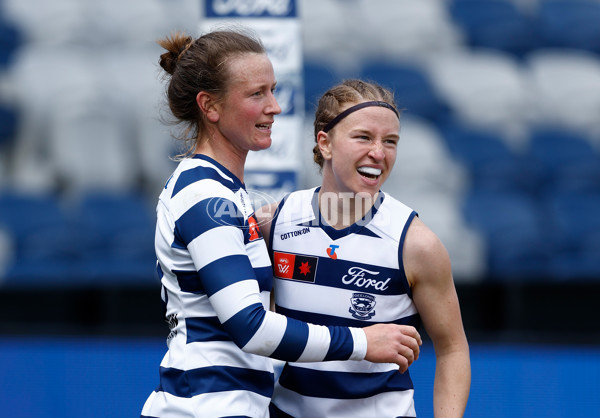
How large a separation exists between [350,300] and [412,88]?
12.4 ft

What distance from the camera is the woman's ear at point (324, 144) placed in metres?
1.90

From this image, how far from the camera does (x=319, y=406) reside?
1821 millimetres

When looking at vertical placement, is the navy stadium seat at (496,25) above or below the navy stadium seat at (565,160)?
above

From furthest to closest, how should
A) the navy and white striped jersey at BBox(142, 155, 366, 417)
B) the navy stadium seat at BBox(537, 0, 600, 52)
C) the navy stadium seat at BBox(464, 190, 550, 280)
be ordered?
the navy stadium seat at BBox(537, 0, 600, 52) < the navy stadium seat at BBox(464, 190, 550, 280) < the navy and white striped jersey at BBox(142, 155, 366, 417)

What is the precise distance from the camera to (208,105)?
68.9 inches

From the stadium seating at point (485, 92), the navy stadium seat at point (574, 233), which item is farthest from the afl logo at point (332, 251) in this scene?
the stadium seating at point (485, 92)

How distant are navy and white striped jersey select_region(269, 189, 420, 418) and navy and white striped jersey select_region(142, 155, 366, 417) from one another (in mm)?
133

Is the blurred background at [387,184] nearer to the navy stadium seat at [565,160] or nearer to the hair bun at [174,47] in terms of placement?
the navy stadium seat at [565,160]

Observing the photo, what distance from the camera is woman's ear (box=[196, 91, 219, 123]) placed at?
5.71 feet

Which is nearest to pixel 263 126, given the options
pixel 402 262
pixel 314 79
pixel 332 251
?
pixel 332 251

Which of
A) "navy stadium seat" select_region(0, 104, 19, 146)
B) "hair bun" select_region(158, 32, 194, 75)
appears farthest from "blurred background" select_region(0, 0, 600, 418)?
"hair bun" select_region(158, 32, 194, 75)

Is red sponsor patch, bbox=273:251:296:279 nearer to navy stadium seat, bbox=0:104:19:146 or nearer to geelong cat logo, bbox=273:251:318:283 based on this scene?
geelong cat logo, bbox=273:251:318:283

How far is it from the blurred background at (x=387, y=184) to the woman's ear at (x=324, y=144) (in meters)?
0.74

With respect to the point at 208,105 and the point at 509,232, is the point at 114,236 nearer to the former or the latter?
the point at 509,232
